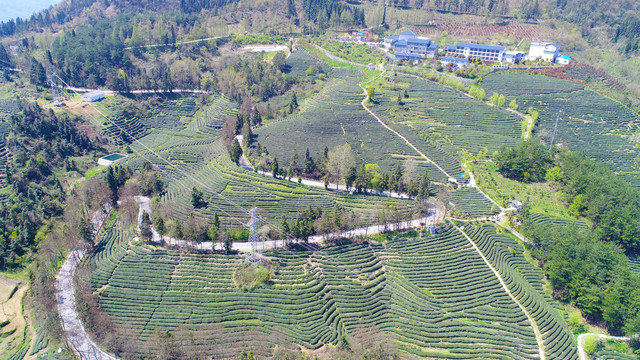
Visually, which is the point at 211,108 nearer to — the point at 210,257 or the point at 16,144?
the point at 16,144

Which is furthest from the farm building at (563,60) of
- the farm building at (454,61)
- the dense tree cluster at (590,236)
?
the dense tree cluster at (590,236)

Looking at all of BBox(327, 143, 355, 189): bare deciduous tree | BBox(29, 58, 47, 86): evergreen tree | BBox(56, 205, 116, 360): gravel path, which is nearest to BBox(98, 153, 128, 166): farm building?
BBox(56, 205, 116, 360): gravel path

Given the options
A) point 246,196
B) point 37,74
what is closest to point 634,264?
point 246,196

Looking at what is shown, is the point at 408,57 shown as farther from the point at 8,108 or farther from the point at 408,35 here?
the point at 8,108

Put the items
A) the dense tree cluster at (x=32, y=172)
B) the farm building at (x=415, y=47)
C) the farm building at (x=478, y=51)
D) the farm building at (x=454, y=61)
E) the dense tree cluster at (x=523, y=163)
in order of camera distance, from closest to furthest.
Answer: the dense tree cluster at (x=32, y=172) < the dense tree cluster at (x=523, y=163) < the farm building at (x=454, y=61) < the farm building at (x=478, y=51) < the farm building at (x=415, y=47)

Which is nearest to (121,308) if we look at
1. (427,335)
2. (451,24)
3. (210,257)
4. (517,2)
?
(210,257)

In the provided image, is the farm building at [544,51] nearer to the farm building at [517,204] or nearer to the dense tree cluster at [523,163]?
the dense tree cluster at [523,163]

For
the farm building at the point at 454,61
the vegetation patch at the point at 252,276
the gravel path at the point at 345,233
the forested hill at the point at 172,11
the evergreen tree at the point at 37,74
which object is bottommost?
the vegetation patch at the point at 252,276
